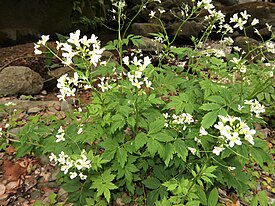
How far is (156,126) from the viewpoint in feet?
6.30

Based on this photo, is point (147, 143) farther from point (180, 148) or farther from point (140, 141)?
point (180, 148)

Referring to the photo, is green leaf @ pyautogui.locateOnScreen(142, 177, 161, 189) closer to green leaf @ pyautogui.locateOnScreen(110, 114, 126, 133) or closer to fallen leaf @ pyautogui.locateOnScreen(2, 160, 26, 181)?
green leaf @ pyautogui.locateOnScreen(110, 114, 126, 133)

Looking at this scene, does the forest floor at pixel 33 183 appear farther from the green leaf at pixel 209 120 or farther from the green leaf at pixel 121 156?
the green leaf at pixel 209 120

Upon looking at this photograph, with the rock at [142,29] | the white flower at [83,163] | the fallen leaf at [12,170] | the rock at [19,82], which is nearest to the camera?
the white flower at [83,163]

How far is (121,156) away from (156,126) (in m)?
0.30

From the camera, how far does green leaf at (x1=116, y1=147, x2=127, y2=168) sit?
6.16ft

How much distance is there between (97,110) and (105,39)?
215 inches

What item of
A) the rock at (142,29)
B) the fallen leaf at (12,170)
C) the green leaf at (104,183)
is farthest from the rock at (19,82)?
the rock at (142,29)

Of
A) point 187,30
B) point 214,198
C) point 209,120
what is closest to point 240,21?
point 209,120

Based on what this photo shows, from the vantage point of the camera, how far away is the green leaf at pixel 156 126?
74.8 inches

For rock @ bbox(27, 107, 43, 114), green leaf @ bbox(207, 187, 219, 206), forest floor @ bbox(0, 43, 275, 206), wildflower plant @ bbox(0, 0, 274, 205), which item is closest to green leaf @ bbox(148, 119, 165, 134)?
A: wildflower plant @ bbox(0, 0, 274, 205)

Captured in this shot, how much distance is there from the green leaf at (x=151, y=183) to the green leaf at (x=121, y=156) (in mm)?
264

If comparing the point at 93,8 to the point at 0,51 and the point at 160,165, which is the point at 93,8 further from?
the point at 160,165

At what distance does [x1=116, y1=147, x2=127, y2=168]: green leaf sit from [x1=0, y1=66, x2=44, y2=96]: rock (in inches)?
104
